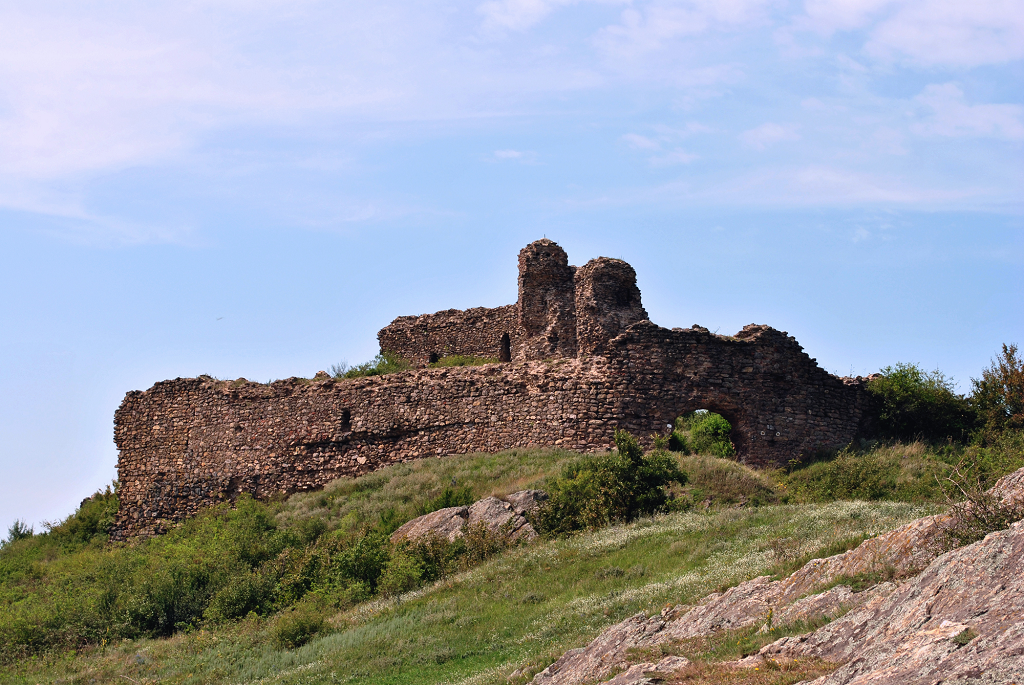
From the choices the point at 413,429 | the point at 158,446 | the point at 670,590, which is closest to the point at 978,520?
the point at 670,590

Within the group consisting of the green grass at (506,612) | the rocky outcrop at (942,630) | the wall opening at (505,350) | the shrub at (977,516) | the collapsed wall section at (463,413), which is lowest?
the green grass at (506,612)

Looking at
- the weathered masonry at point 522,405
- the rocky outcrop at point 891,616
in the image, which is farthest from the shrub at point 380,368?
the rocky outcrop at point 891,616

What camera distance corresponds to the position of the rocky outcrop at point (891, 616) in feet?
22.8

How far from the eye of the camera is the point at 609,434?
1019 inches

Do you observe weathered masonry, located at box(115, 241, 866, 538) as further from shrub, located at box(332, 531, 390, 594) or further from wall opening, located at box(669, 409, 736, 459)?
shrub, located at box(332, 531, 390, 594)

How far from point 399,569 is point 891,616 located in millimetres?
12995

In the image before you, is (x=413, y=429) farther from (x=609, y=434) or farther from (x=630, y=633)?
(x=630, y=633)

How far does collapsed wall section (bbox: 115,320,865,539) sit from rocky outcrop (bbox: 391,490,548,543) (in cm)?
427

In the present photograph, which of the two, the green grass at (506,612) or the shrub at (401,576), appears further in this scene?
the shrub at (401,576)

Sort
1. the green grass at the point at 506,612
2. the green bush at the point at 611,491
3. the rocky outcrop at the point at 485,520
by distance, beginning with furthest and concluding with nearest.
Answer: the rocky outcrop at the point at 485,520 → the green bush at the point at 611,491 → the green grass at the point at 506,612

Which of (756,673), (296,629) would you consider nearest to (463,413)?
(296,629)

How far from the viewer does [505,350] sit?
3603 centimetres

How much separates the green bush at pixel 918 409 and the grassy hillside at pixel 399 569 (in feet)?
4.34

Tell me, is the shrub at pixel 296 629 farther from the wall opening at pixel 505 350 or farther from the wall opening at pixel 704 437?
the wall opening at pixel 505 350
